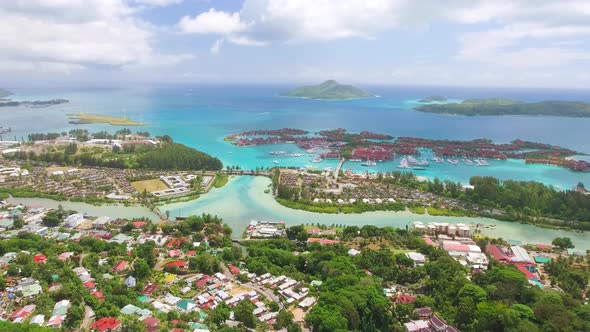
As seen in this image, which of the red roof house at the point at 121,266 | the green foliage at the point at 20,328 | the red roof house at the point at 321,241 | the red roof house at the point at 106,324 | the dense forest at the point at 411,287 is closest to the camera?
the green foliage at the point at 20,328

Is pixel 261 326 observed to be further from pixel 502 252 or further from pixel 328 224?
pixel 502 252

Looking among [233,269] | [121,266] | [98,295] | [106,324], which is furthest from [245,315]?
[121,266]

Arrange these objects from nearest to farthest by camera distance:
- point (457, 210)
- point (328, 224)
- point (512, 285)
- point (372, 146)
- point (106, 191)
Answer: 1. point (512, 285)
2. point (328, 224)
3. point (457, 210)
4. point (106, 191)
5. point (372, 146)

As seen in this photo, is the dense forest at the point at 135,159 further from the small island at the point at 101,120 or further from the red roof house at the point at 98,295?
the small island at the point at 101,120

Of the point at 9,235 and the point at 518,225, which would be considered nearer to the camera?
the point at 9,235

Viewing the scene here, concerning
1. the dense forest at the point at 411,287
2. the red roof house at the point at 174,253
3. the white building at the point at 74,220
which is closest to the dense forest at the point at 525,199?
the dense forest at the point at 411,287

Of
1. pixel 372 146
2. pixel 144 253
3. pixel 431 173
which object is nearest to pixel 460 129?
pixel 372 146

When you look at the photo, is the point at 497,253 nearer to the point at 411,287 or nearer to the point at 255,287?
the point at 411,287
